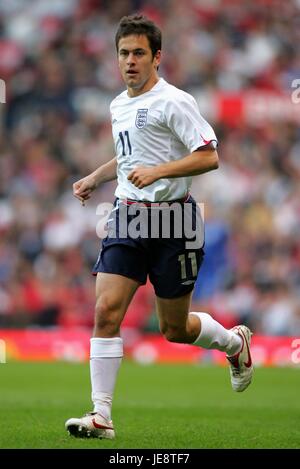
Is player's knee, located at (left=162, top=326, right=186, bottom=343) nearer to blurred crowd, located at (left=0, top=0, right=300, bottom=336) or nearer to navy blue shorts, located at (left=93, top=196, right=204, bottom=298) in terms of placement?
navy blue shorts, located at (left=93, top=196, right=204, bottom=298)

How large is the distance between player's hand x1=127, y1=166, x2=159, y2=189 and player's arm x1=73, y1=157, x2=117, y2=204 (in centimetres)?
77

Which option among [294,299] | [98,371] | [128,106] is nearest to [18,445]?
[98,371]

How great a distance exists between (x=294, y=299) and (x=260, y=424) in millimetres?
9468

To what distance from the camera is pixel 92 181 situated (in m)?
6.88

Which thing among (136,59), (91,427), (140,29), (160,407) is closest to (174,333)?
(91,427)

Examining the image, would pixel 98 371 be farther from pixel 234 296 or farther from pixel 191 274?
pixel 234 296

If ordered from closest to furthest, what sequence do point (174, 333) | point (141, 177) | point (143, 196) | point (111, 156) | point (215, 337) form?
point (141, 177)
point (143, 196)
point (174, 333)
point (215, 337)
point (111, 156)

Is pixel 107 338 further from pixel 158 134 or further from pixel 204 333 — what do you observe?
pixel 158 134

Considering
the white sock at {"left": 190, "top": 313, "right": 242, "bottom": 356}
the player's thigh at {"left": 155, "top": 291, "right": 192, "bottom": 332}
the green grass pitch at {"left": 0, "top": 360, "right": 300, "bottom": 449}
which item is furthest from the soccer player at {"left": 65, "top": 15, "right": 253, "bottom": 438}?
the green grass pitch at {"left": 0, "top": 360, "right": 300, "bottom": 449}

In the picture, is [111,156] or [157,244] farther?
[111,156]

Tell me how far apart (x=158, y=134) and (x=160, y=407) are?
3.28 metres

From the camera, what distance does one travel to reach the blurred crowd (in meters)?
16.8

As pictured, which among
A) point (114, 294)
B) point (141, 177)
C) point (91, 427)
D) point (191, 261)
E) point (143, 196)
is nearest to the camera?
point (141, 177)

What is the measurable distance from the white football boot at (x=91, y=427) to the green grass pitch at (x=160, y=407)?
72 mm
